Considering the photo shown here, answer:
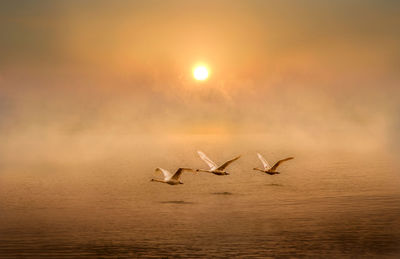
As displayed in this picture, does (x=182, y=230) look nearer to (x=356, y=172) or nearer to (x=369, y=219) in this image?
(x=369, y=219)

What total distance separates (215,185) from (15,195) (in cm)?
3490

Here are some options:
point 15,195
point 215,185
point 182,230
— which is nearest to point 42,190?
point 15,195

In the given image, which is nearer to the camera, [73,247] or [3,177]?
[73,247]

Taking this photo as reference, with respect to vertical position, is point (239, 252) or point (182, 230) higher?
point (182, 230)

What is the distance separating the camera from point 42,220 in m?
68.2

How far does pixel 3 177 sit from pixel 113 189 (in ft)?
131

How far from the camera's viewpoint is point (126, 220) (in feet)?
223

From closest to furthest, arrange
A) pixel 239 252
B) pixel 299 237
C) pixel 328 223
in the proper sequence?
pixel 239 252
pixel 299 237
pixel 328 223

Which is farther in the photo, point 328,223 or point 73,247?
point 328,223

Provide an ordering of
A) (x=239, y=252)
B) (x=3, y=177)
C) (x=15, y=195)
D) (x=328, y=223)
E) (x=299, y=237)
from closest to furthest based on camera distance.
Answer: (x=239, y=252) < (x=299, y=237) < (x=328, y=223) < (x=15, y=195) < (x=3, y=177)

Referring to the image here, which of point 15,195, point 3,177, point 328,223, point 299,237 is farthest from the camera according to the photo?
point 3,177

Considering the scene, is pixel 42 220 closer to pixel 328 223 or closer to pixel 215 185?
pixel 328 223

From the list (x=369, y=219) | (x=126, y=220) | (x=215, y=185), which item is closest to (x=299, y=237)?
(x=369, y=219)

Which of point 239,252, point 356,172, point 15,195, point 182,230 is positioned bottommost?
point 239,252
